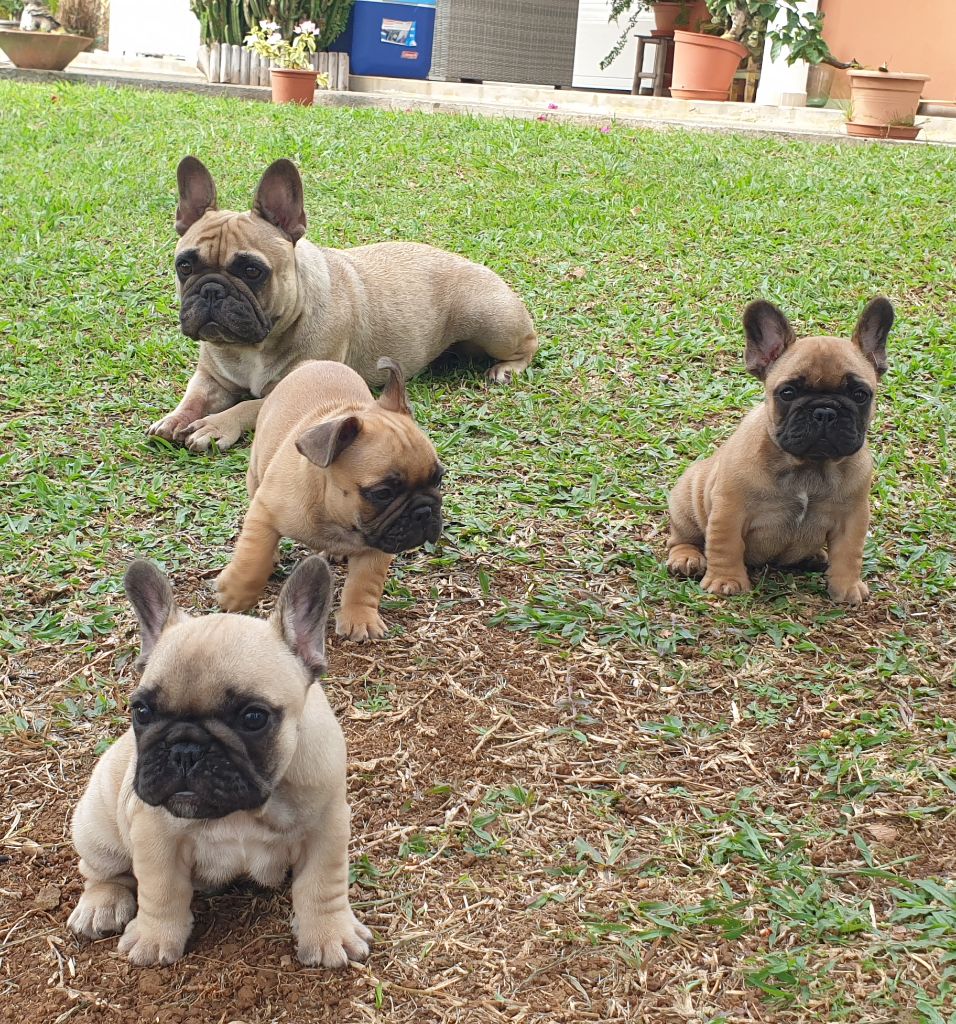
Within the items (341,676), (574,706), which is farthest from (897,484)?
(341,676)

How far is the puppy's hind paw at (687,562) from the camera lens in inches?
211

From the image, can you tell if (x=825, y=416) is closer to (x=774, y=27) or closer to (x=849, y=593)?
(x=849, y=593)

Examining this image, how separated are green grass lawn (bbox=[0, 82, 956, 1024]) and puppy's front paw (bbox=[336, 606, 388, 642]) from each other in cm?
9

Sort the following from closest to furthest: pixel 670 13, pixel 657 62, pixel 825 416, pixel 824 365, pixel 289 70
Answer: pixel 825 416 → pixel 824 365 → pixel 289 70 → pixel 670 13 → pixel 657 62

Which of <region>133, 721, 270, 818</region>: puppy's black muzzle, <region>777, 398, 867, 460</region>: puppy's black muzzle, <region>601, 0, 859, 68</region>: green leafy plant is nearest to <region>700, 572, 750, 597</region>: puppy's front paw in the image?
<region>777, 398, 867, 460</region>: puppy's black muzzle

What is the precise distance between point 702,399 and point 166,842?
16.5 feet

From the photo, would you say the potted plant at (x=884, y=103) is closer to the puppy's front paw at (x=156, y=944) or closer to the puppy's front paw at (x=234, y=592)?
the puppy's front paw at (x=234, y=592)

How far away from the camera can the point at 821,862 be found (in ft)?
11.9

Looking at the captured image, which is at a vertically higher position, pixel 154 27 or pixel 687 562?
pixel 154 27

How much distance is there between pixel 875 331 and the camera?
5113 mm

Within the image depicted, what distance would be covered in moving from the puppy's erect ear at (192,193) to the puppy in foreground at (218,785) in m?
4.32

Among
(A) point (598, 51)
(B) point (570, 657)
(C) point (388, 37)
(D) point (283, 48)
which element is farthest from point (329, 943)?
(A) point (598, 51)

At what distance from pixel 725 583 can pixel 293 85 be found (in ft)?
41.9

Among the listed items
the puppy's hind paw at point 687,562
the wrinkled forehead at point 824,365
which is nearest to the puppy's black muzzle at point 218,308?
the puppy's hind paw at point 687,562
